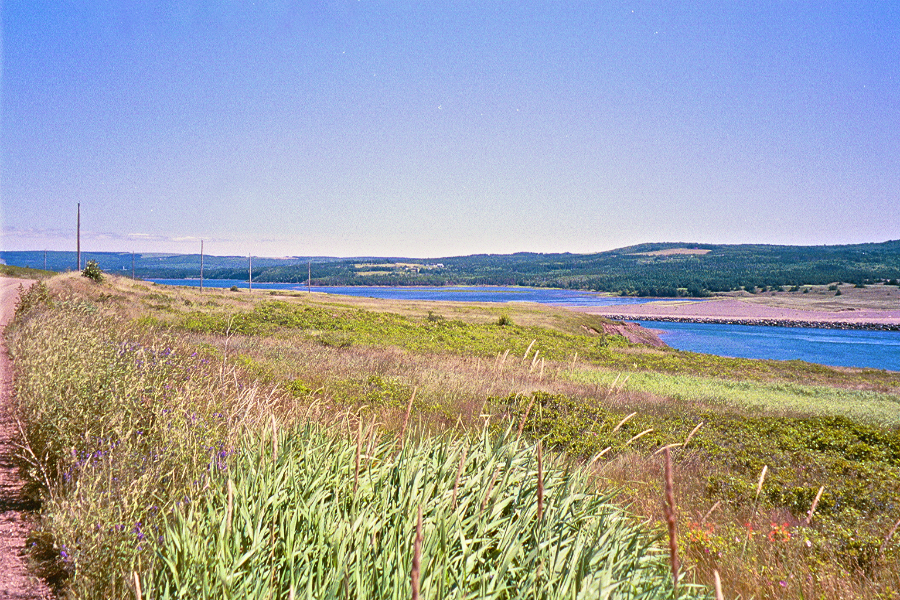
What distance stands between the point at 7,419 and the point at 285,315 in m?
22.7

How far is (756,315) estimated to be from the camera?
3989 inches

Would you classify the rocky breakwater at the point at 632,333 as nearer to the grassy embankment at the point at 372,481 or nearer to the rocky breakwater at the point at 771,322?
the rocky breakwater at the point at 771,322

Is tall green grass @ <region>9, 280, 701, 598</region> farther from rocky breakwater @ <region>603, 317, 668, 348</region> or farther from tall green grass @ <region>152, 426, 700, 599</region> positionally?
rocky breakwater @ <region>603, 317, 668, 348</region>

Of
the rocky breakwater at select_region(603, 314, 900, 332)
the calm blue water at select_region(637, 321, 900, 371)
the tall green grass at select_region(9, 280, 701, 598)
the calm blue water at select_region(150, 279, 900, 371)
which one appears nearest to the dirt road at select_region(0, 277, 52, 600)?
the tall green grass at select_region(9, 280, 701, 598)

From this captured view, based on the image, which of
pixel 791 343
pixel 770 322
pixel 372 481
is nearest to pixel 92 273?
pixel 372 481

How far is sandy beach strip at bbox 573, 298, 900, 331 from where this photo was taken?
88.9 m

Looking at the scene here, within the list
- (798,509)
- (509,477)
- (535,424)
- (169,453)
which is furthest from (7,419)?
(798,509)

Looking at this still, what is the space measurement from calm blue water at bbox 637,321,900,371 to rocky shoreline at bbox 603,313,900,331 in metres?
2.07

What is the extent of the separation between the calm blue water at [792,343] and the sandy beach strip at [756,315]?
349cm

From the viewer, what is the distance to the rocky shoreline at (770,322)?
86.6 meters

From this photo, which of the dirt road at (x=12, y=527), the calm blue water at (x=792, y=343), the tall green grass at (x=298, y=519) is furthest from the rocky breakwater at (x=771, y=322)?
the tall green grass at (x=298, y=519)

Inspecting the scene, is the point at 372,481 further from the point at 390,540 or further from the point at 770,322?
the point at 770,322

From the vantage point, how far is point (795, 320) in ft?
304

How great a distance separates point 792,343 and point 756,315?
3813 centimetres
